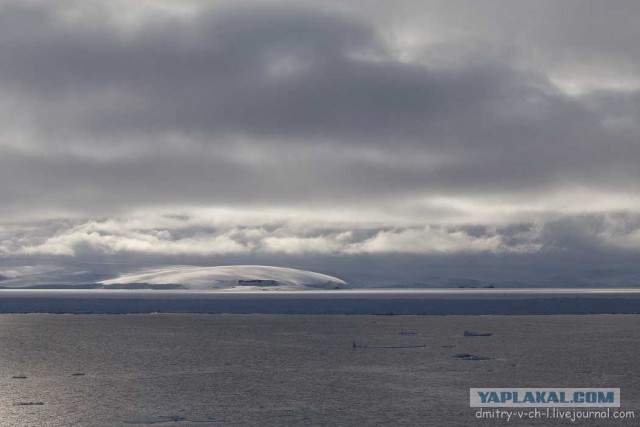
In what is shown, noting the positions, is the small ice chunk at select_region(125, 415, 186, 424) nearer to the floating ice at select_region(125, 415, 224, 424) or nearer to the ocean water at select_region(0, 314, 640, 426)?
the floating ice at select_region(125, 415, 224, 424)

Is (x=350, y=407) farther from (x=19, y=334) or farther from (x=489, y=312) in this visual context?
(x=489, y=312)

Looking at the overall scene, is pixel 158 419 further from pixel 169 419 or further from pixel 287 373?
pixel 287 373

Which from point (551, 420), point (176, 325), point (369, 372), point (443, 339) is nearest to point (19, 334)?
point (176, 325)

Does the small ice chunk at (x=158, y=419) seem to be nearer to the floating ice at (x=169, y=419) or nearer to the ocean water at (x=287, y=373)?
the floating ice at (x=169, y=419)

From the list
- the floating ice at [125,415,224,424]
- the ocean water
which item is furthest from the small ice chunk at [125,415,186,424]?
the ocean water

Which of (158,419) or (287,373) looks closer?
(158,419)

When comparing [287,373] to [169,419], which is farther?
[287,373]

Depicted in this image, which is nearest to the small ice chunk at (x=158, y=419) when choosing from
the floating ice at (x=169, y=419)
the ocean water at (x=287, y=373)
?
the floating ice at (x=169, y=419)

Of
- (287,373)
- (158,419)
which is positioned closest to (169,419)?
(158,419)
